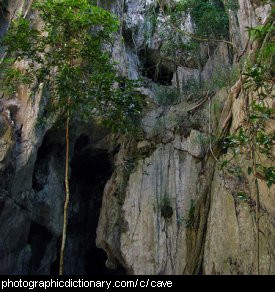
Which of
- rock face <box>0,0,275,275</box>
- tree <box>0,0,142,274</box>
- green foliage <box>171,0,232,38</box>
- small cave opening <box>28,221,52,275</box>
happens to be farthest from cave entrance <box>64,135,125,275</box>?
green foliage <box>171,0,232,38</box>

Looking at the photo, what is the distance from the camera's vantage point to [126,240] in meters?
9.14

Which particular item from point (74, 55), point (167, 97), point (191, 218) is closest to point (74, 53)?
point (74, 55)

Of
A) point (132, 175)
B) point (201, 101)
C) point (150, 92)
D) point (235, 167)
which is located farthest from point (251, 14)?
point (132, 175)

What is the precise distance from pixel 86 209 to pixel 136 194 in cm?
245

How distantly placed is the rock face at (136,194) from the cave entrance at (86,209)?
0.03 metres

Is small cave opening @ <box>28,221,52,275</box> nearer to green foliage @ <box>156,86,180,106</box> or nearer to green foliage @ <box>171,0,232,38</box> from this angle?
green foliage @ <box>156,86,180,106</box>

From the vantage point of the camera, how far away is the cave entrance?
11016 millimetres

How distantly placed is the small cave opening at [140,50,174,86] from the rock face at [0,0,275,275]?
1891mm

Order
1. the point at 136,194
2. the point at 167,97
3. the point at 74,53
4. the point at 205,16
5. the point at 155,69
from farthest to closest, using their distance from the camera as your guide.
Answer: the point at 155,69 < the point at 205,16 < the point at 167,97 < the point at 136,194 < the point at 74,53

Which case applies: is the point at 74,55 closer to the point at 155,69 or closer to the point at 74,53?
the point at 74,53

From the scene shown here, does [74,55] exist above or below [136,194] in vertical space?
above

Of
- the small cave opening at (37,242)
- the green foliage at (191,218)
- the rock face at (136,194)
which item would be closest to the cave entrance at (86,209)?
the rock face at (136,194)

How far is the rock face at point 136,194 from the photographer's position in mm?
7871

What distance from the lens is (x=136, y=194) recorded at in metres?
9.57
